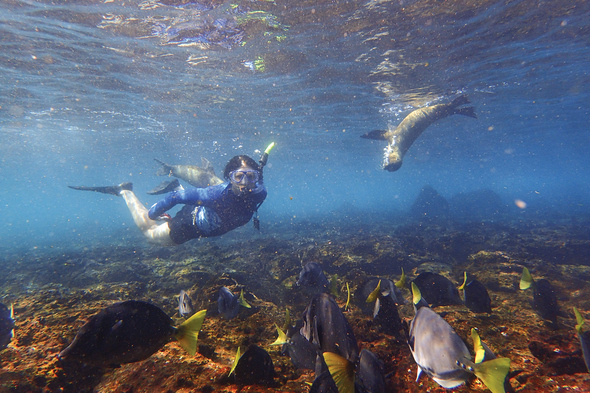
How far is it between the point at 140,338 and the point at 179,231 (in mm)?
5442

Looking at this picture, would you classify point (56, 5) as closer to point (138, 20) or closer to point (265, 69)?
point (138, 20)

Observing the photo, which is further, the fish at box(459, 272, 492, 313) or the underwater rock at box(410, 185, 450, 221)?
the underwater rock at box(410, 185, 450, 221)

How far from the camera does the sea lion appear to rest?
11.9m

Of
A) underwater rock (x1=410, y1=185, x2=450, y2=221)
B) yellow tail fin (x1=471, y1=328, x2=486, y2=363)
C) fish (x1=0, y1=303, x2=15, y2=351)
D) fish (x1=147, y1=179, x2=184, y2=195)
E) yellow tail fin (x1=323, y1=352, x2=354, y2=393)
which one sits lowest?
underwater rock (x1=410, y1=185, x2=450, y2=221)

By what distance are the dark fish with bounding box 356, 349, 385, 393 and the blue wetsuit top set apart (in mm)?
4554

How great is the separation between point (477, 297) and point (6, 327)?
664 cm

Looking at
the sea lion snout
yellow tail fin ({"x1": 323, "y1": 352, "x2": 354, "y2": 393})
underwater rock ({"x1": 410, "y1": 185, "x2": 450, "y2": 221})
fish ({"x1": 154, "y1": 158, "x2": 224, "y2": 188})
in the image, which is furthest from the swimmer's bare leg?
underwater rock ({"x1": 410, "y1": 185, "x2": 450, "y2": 221})

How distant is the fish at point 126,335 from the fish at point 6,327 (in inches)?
75.8

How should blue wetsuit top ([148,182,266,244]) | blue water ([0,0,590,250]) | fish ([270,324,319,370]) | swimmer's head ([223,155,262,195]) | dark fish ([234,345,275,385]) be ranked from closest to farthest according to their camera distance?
1. dark fish ([234,345,275,385])
2. fish ([270,324,319,370])
3. swimmer's head ([223,155,262,195])
4. blue wetsuit top ([148,182,266,244])
5. blue water ([0,0,590,250])

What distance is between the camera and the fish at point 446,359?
1.56 metres

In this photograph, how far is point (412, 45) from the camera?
1127 cm

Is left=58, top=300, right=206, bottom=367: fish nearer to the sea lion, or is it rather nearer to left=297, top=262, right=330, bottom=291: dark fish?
left=297, top=262, right=330, bottom=291: dark fish

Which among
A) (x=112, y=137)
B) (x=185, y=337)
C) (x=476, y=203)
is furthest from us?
(x=476, y=203)

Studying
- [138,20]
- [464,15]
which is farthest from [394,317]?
[138,20]
